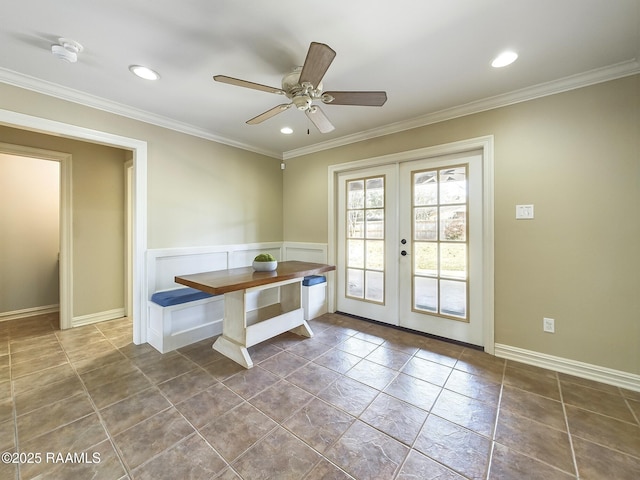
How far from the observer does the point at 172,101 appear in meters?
2.49

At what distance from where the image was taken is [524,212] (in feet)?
7.63

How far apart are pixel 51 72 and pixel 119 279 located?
8.20 ft

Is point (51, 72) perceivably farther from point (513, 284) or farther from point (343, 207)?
point (513, 284)

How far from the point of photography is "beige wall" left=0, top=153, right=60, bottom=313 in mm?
3393

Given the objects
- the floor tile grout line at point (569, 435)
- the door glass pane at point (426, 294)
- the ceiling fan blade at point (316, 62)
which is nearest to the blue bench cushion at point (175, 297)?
the ceiling fan blade at point (316, 62)

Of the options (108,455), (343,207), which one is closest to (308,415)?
(108,455)

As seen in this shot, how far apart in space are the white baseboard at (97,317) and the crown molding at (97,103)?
8.21 ft

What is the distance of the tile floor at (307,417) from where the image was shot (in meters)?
1.32

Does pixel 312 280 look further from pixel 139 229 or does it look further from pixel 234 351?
pixel 139 229

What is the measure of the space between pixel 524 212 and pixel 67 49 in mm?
3721

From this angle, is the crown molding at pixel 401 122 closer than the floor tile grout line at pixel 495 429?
No

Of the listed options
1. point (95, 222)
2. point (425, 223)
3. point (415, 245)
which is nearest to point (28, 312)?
point (95, 222)

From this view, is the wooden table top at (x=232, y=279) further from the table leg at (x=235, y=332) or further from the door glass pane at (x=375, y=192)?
the door glass pane at (x=375, y=192)

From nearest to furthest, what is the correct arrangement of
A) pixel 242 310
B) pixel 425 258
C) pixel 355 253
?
pixel 242 310 < pixel 425 258 < pixel 355 253
